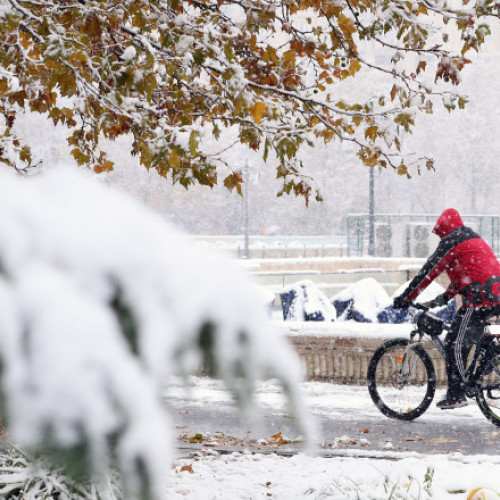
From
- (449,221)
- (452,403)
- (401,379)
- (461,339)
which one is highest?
(449,221)

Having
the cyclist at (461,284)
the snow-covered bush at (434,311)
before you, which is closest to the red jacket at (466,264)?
the cyclist at (461,284)

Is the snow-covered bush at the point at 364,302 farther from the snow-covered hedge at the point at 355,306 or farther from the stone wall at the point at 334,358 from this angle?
the stone wall at the point at 334,358

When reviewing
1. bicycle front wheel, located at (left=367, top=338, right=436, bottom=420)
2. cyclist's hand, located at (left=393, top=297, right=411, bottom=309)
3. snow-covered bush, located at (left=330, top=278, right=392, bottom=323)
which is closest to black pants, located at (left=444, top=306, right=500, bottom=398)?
bicycle front wheel, located at (left=367, top=338, right=436, bottom=420)

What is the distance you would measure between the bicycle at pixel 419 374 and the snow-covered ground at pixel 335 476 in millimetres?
339

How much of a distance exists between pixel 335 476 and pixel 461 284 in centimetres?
241

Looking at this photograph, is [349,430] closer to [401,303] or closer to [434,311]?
[401,303]

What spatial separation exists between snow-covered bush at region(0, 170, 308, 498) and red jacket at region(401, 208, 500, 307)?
572cm

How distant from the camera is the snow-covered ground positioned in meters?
4.13

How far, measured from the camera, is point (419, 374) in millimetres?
7406

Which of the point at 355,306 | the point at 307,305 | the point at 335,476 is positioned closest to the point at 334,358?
the point at 307,305

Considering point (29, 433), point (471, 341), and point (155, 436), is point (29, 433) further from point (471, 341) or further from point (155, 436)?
point (471, 341)

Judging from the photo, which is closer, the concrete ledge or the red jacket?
the red jacket

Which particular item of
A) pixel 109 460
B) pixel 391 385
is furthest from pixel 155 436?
pixel 391 385

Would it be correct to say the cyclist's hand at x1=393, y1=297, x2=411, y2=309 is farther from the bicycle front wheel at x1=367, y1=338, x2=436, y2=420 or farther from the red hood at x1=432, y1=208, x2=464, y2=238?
the red hood at x1=432, y1=208, x2=464, y2=238
